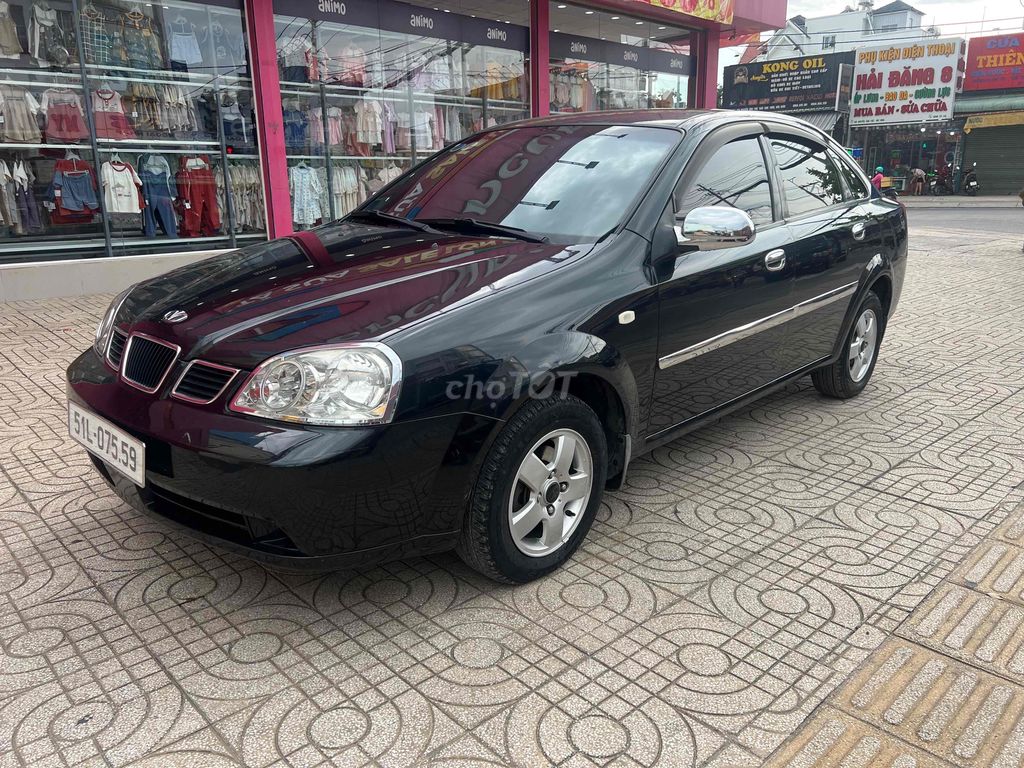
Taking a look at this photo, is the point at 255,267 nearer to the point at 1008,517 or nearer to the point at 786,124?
the point at 786,124

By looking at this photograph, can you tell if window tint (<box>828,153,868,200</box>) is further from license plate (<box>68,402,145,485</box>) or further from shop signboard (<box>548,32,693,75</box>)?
shop signboard (<box>548,32,693,75</box>)

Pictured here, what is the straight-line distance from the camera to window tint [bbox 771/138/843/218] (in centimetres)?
420

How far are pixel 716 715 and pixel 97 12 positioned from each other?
9155 millimetres

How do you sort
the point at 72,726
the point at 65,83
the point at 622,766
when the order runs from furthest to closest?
Answer: the point at 65,83 → the point at 72,726 → the point at 622,766

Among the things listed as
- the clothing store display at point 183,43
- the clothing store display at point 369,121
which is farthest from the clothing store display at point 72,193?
the clothing store display at point 369,121

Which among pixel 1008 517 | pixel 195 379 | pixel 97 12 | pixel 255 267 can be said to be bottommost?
pixel 1008 517

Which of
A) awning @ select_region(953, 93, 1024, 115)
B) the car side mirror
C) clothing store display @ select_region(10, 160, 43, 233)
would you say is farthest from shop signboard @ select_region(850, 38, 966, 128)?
the car side mirror

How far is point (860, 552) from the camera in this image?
3.19 m

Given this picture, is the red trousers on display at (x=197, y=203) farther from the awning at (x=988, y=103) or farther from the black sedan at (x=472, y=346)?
the awning at (x=988, y=103)

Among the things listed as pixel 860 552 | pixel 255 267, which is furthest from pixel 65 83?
pixel 860 552

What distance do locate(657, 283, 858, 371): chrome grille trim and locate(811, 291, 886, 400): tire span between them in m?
0.35

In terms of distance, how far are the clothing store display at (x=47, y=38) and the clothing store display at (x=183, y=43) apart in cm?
109

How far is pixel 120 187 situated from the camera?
8.72m

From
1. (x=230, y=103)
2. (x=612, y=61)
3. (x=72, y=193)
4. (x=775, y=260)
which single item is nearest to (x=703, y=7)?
(x=612, y=61)
